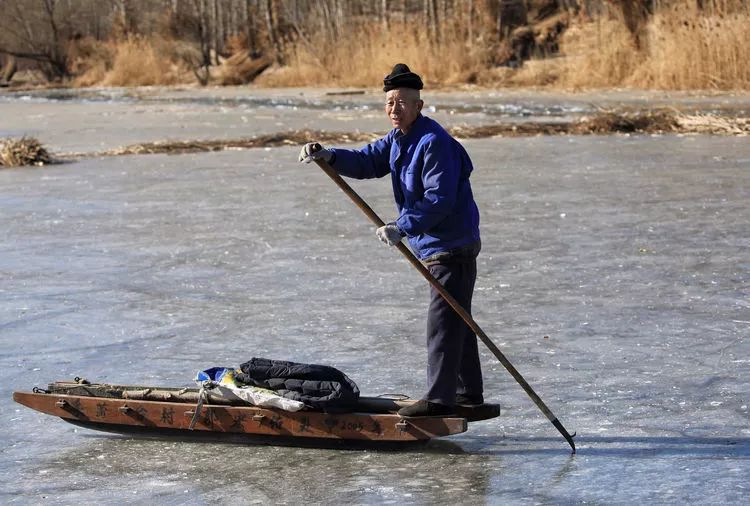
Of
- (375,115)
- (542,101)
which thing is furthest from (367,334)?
(542,101)

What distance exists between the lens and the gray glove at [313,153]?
5039mm

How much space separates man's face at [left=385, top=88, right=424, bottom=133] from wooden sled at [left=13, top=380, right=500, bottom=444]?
43.7 inches

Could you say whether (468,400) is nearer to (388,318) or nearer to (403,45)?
(388,318)

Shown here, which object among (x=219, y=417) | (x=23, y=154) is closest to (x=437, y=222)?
(x=219, y=417)

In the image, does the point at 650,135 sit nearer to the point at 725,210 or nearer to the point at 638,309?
the point at 725,210

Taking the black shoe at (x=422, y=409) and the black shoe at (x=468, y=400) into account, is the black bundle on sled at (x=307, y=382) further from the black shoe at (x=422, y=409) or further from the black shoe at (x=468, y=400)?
the black shoe at (x=468, y=400)

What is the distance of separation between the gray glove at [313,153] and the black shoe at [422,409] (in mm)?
1054

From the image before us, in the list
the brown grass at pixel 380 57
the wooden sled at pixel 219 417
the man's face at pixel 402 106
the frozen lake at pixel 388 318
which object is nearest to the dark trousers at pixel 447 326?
the wooden sled at pixel 219 417

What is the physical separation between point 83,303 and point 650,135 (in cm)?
1029

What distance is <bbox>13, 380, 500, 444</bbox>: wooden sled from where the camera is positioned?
4855mm

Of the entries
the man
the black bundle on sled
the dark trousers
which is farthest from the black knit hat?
the black bundle on sled

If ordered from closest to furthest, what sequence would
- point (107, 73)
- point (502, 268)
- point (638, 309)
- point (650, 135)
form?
1. point (638, 309)
2. point (502, 268)
3. point (650, 135)
4. point (107, 73)

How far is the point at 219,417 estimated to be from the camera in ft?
16.4

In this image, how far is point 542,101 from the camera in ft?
72.5
